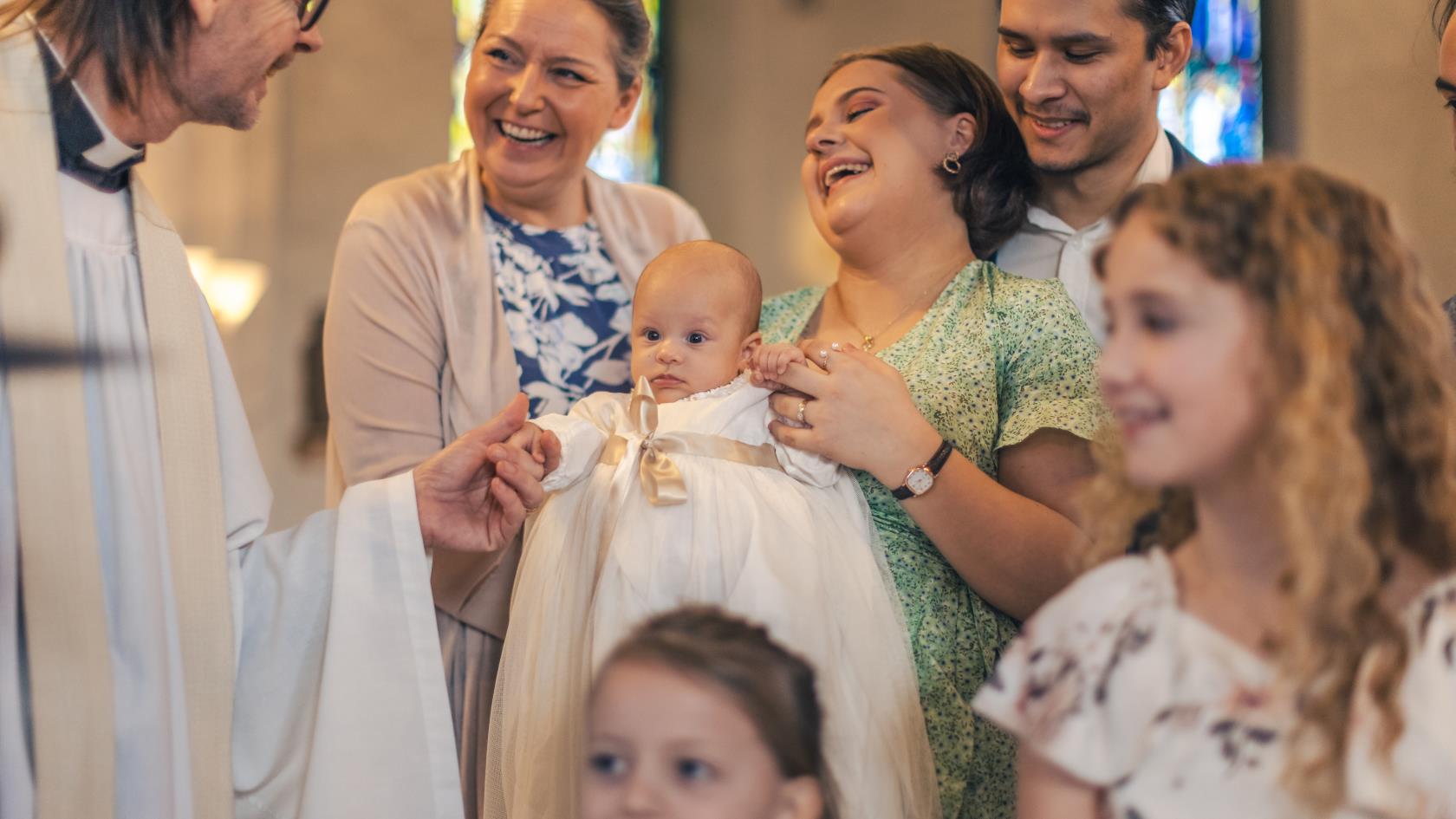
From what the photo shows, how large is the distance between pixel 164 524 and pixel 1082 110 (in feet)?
5.75

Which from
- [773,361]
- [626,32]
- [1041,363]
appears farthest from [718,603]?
[626,32]

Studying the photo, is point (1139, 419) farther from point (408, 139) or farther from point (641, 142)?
point (641, 142)

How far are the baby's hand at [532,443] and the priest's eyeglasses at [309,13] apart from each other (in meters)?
0.75

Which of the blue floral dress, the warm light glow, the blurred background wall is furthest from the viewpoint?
the warm light glow

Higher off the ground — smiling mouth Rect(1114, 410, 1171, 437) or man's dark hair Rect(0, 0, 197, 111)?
man's dark hair Rect(0, 0, 197, 111)

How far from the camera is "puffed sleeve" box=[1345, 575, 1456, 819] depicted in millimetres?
1334

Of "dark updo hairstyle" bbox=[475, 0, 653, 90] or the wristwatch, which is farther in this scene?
"dark updo hairstyle" bbox=[475, 0, 653, 90]

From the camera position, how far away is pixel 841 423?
220 centimetres

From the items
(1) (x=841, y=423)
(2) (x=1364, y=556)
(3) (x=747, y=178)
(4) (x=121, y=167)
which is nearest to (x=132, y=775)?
(4) (x=121, y=167)

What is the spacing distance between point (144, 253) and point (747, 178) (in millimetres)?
5012

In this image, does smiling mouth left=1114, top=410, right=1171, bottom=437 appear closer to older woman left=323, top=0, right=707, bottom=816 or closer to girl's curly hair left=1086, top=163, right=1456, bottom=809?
girl's curly hair left=1086, top=163, right=1456, bottom=809

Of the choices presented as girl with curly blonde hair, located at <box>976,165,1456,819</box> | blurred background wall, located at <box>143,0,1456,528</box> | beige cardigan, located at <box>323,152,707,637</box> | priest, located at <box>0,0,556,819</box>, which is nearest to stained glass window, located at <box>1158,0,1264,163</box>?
blurred background wall, located at <box>143,0,1456,528</box>

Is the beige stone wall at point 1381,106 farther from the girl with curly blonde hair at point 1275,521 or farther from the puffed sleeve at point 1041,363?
the girl with curly blonde hair at point 1275,521

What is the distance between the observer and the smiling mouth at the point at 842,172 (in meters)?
2.56
